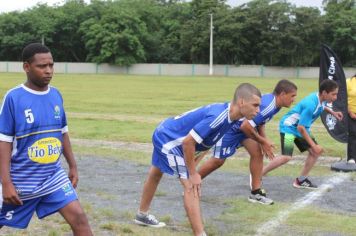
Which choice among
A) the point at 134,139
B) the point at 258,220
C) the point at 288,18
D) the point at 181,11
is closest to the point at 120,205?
the point at 258,220

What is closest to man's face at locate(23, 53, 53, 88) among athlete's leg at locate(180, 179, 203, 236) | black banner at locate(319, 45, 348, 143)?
athlete's leg at locate(180, 179, 203, 236)

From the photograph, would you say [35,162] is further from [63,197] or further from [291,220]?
[291,220]

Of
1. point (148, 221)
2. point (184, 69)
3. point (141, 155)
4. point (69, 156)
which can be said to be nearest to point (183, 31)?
point (184, 69)

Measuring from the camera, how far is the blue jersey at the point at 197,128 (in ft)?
16.3

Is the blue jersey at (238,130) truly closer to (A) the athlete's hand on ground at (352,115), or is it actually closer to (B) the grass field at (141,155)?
(B) the grass field at (141,155)

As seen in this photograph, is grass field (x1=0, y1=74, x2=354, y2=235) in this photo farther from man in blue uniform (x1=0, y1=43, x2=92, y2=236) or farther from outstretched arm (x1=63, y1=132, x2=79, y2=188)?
man in blue uniform (x1=0, y1=43, x2=92, y2=236)

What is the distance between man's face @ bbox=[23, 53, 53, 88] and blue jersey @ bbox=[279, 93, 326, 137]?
4536mm

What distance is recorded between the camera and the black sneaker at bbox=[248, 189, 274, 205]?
6.94 meters

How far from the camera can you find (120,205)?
679 centimetres

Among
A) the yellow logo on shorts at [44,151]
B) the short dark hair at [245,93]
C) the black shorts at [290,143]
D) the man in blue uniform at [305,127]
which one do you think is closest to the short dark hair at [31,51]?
the yellow logo on shorts at [44,151]

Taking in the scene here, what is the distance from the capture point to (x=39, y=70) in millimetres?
4156

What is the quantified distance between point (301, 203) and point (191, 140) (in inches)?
103

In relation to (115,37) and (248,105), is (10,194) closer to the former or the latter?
(248,105)

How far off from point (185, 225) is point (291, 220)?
1.19 metres
